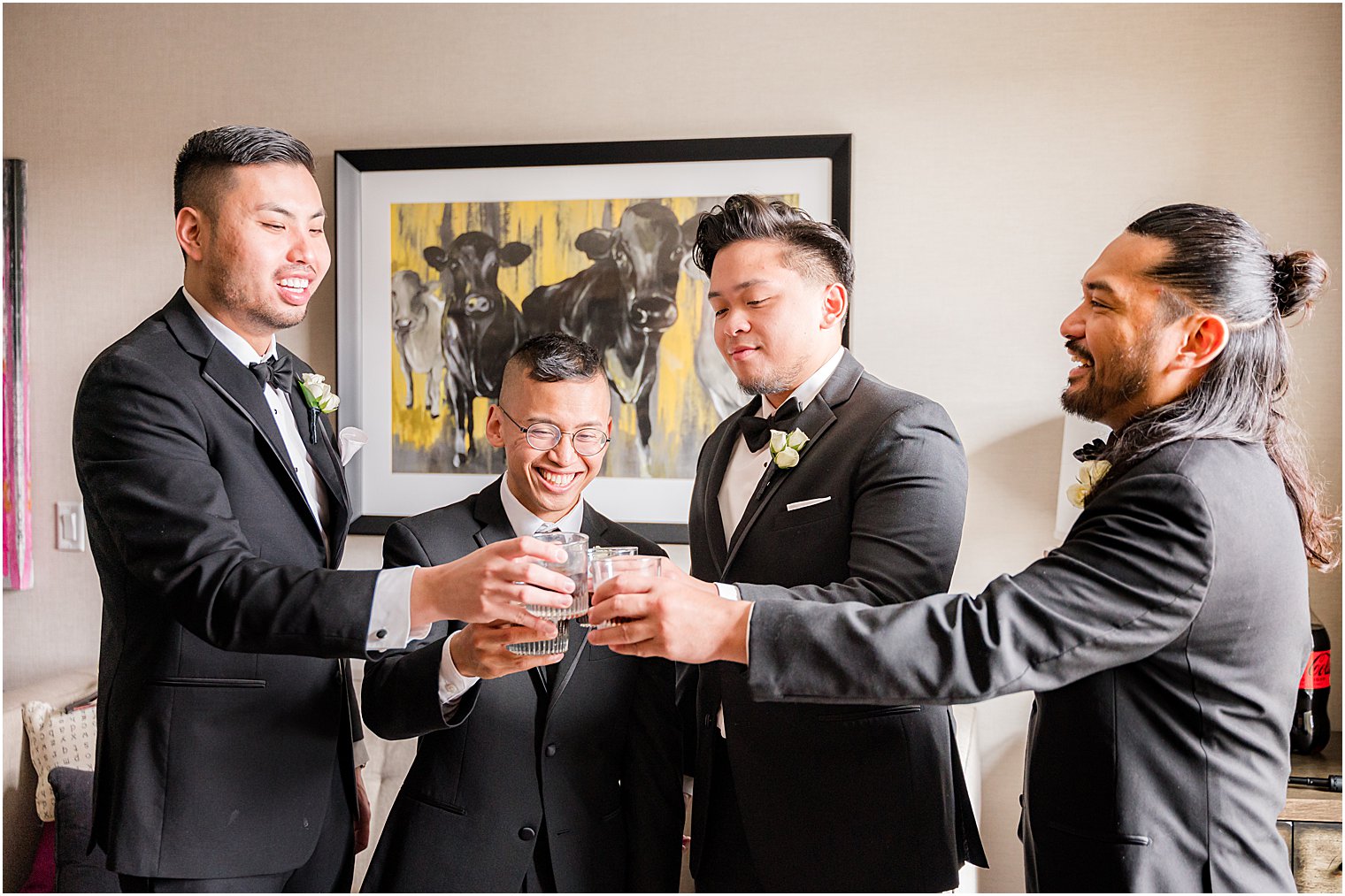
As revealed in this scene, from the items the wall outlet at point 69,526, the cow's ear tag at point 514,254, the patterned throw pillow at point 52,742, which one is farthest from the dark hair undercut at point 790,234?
the wall outlet at point 69,526

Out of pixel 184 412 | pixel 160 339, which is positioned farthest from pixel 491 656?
pixel 160 339

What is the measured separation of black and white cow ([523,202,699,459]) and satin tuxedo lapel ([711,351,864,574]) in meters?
1.27

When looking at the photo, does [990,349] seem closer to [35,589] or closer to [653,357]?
[653,357]

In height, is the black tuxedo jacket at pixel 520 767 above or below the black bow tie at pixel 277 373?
below

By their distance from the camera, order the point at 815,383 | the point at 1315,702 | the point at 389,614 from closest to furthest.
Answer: the point at 389,614 < the point at 815,383 < the point at 1315,702

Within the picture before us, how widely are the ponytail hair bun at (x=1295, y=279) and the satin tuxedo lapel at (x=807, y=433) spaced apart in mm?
760

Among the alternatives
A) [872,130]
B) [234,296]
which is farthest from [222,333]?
[872,130]

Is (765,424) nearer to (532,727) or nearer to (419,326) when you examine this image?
(532,727)

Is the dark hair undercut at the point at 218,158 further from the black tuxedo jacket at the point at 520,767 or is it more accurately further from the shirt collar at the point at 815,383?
the shirt collar at the point at 815,383

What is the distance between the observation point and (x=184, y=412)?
5.48 feet

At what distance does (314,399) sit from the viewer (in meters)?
1.99

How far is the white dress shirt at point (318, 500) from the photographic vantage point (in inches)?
60.3

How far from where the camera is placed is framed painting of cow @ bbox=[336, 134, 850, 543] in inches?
128

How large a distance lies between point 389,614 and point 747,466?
0.93 m
